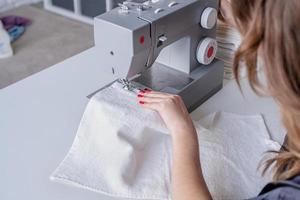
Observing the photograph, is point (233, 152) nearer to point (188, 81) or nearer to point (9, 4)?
point (188, 81)

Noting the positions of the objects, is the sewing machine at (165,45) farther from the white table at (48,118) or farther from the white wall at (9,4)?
the white wall at (9,4)

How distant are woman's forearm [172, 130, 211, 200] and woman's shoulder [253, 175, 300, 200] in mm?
160

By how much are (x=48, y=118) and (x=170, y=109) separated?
366mm

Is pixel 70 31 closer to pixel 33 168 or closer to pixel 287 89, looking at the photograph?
pixel 33 168

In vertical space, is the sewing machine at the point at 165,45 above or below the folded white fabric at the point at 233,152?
above

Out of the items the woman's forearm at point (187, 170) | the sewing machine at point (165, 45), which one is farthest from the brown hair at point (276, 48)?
the sewing machine at point (165, 45)

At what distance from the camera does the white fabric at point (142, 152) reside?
3.18ft

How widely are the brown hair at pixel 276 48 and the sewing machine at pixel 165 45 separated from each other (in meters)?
0.37

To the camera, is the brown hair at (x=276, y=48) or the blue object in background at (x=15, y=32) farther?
the blue object in background at (x=15, y=32)

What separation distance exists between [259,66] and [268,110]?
1.91ft

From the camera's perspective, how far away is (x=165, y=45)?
115 cm

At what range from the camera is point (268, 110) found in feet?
4.15

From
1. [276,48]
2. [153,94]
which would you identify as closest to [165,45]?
[153,94]

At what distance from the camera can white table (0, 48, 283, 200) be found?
984mm
